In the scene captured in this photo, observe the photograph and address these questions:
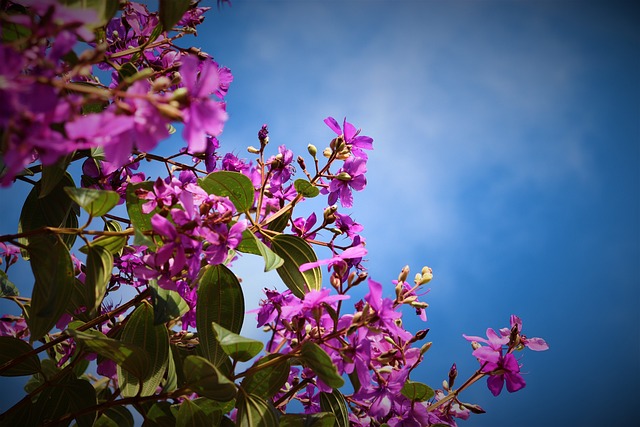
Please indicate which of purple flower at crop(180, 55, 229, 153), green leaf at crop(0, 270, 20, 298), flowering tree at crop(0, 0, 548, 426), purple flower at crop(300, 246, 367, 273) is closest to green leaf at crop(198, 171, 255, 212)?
flowering tree at crop(0, 0, 548, 426)

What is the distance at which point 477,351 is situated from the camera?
108 centimetres

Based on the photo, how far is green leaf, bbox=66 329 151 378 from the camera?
29.0 inches

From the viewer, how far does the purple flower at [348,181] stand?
3.82 ft

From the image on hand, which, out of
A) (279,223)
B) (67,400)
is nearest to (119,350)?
(67,400)

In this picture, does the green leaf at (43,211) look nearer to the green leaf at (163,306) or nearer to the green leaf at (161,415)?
the green leaf at (163,306)

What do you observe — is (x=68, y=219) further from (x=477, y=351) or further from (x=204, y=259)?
(x=477, y=351)

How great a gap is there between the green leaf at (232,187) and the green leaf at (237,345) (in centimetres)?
28

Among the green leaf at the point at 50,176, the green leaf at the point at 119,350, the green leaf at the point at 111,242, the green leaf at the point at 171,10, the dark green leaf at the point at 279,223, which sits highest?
the green leaf at the point at 171,10

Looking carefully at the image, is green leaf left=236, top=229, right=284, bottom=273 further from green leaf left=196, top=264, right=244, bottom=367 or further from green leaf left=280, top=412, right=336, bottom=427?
green leaf left=280, top=412, right=336, bottom=427

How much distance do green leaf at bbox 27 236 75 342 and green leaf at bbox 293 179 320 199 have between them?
51 cm

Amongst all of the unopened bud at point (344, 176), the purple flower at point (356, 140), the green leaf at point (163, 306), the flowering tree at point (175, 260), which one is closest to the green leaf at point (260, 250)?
the flowering tree at point (175, 260)

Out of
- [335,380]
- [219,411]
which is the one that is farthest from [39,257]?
[335,380]

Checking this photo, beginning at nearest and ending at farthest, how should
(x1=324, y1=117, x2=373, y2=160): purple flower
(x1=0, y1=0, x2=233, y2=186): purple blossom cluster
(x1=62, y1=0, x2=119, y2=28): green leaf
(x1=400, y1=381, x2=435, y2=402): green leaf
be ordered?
(x1=0, y1=0, x2=233, y2=186): purple blossom cluster, (x1=62, y1=0, x2=119, y2=28): green leaf, (x1=400, y1=381, x2=435, y2=402): green leaf, (x1=324, y1=117, x2=373, y2=160): purple flower

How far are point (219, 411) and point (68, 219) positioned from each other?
0.57 m
